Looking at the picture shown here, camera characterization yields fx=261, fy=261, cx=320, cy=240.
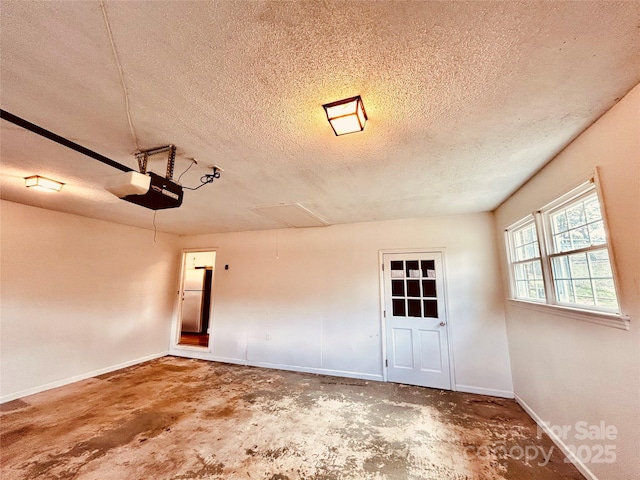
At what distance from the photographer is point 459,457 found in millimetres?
2234

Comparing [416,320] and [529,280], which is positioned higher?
[529,280]

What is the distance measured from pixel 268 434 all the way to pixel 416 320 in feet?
8.26

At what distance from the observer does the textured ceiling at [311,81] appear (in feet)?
3.43

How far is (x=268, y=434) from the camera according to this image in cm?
256

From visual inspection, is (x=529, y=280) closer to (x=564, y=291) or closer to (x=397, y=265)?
(x=564, y=291)

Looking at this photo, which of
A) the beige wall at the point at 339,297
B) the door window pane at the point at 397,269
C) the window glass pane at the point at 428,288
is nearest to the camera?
the beige wall at the point at 339,297

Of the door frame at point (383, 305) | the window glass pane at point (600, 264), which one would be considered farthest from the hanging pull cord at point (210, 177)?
the window glass pane at point (600, 264)

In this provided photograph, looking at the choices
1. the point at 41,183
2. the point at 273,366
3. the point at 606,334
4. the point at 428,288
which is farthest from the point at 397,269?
the point at 41,183

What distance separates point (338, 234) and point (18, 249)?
4490 millimetres

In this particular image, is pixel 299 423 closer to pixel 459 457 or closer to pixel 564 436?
pixel 459 457

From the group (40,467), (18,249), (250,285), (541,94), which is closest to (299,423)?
(40,467)

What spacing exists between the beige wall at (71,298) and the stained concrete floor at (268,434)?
42cm

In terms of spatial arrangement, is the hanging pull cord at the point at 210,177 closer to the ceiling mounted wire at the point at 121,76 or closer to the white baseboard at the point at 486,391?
the ceiling mounted wire at the point at 121,76

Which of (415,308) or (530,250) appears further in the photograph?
(415,308)
